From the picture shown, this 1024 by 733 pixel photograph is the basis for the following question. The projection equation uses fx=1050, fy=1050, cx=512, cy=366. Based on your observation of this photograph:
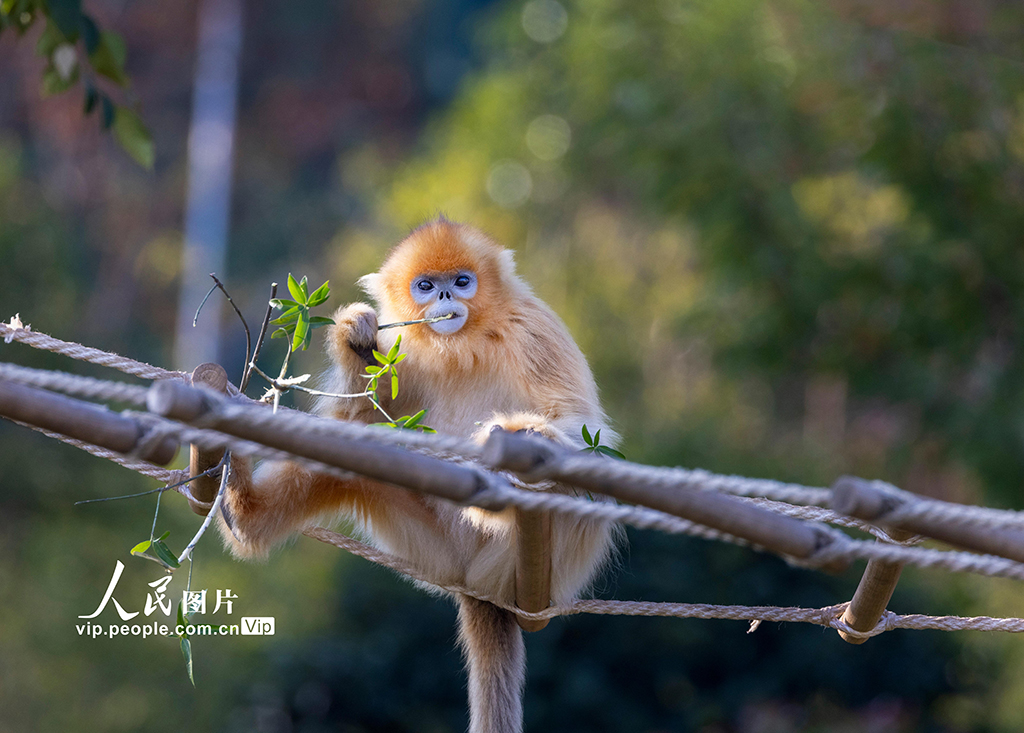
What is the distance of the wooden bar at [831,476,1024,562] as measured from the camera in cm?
132

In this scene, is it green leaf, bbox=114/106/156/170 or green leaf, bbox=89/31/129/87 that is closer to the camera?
green leaf, bbox=89/31/129/87

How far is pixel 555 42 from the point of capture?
10641 millimetres

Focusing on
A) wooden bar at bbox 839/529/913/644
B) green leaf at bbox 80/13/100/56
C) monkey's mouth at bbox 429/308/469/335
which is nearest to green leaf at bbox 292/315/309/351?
monkey's mouth at bbox 429/308/469/335

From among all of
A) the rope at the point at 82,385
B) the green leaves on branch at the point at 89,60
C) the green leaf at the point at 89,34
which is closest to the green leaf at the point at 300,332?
the rope at the point at 82,385

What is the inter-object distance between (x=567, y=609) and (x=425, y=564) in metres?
0.49

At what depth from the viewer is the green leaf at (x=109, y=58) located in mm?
2623

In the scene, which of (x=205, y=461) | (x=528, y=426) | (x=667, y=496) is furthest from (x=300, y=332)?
(x=667, y=496)

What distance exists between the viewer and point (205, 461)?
1.99 m

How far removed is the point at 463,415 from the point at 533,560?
743 millimetres

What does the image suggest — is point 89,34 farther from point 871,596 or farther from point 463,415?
point 871,596

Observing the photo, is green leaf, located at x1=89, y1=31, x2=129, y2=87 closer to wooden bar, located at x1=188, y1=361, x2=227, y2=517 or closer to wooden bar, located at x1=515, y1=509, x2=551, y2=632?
wooden bar, located at x1=188, y1=361, x2=227, y2=517

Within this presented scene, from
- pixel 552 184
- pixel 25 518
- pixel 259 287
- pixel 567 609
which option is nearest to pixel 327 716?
pixel 25 518

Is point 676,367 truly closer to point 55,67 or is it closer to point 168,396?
point 55,67

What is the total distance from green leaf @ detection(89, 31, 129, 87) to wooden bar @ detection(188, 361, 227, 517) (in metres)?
1.12
